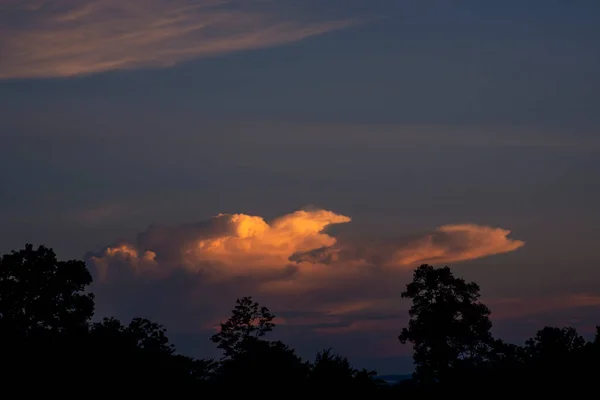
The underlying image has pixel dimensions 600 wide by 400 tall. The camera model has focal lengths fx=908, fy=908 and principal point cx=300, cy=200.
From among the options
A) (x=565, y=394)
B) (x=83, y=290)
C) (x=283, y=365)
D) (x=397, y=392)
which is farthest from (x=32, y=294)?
(x=565, y=394)

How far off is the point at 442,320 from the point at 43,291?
4314cm

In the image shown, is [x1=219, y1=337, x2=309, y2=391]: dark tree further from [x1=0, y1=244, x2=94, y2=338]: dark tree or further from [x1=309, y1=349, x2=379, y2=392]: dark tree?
[x1=0, y1=244, x2=94, y2=338]: dark tree

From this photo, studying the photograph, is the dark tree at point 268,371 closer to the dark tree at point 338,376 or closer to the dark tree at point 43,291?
the dark tree at point 338,376

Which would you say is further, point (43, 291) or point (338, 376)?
point (43, 291)

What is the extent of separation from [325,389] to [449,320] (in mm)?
42824

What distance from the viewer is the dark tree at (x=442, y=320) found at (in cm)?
10056

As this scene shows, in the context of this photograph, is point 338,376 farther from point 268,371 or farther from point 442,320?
point 442,320

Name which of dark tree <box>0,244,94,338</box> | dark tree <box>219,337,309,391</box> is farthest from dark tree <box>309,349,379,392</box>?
dark tree <box>0,244,94,338</box>

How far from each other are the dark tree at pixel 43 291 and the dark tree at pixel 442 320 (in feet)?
117

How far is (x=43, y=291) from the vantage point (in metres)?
90.8

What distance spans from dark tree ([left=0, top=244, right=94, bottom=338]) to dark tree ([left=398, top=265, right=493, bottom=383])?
35771 millimetres

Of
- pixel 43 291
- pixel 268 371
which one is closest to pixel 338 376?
pixel 268 371

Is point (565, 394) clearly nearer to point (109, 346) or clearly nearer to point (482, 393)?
point (482, 393)

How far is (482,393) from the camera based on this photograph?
62.4 meters
